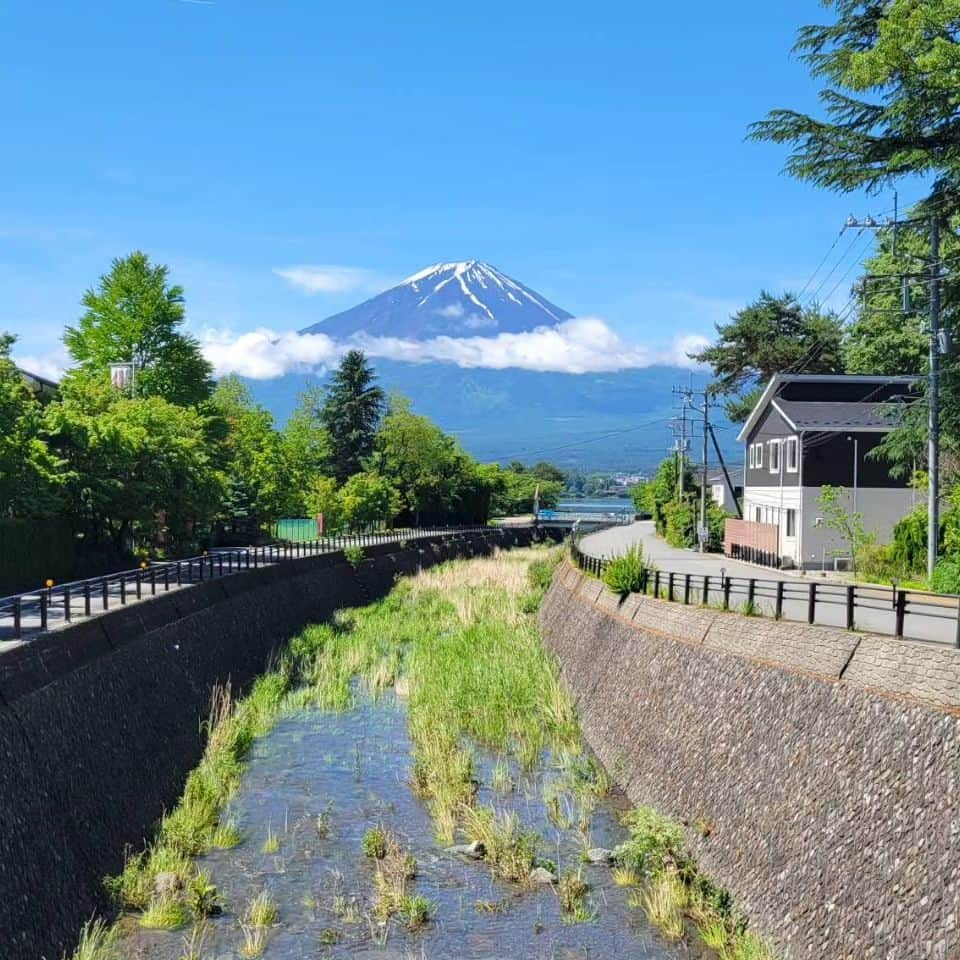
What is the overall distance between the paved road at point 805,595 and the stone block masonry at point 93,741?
11.4 m

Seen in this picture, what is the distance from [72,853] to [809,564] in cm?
3538

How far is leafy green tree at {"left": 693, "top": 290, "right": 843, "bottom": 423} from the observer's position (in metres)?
78.9

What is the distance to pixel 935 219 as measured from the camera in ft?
96.6

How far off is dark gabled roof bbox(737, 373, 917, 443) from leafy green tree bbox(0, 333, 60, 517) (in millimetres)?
29358

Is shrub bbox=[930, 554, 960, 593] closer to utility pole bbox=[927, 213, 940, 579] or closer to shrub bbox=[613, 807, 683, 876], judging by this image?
utility pole bbox=[927, 213, 940, 579]

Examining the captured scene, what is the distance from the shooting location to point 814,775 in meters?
14.7

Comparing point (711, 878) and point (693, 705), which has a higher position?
point (693, 705)

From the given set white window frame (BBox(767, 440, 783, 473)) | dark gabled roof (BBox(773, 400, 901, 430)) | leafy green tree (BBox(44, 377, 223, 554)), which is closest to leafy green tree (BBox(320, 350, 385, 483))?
leafy green tree (BBox(44, 377, 223, 554))

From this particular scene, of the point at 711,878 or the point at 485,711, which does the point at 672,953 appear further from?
the point at 485,711

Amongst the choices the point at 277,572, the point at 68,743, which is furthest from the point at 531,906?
the point at 277,572

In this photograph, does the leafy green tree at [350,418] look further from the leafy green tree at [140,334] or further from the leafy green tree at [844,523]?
the leafy green tree at [844,523]

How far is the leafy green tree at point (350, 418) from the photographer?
98.8 metres

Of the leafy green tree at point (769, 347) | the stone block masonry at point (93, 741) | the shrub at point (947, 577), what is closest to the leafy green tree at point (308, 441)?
the leafy green tree at point (769, 347)

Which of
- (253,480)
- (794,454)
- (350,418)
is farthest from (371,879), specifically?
(350,418)
